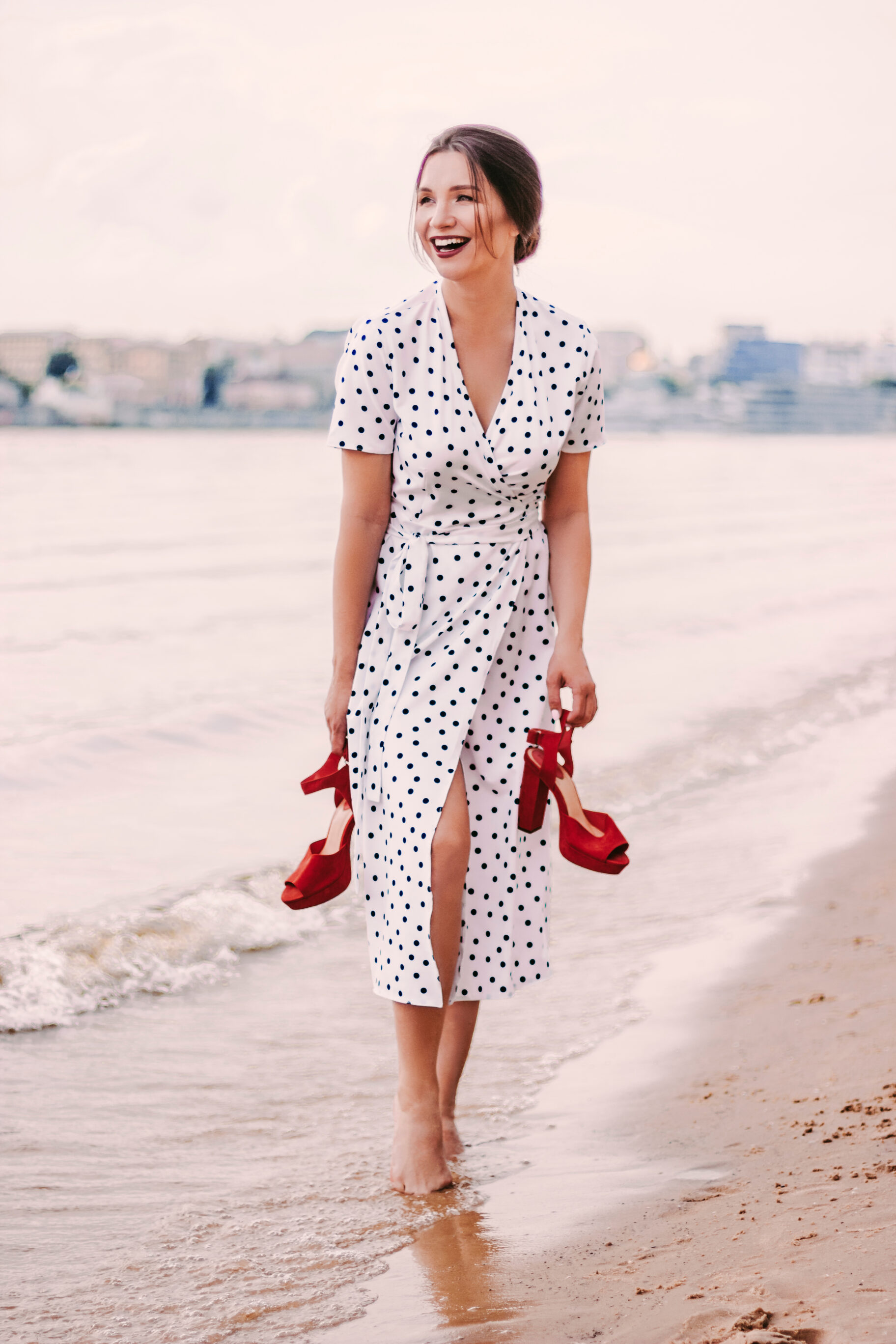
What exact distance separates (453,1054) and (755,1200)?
2.22 ft

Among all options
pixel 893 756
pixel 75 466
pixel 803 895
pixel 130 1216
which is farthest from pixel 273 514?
pixel 130 1216

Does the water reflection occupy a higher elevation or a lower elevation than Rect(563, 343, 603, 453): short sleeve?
lower

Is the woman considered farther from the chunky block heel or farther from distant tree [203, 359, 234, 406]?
distant tree [203, 359, 234, 406]

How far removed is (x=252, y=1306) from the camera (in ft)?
6.70

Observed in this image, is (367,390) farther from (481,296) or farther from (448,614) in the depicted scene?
(448,614)

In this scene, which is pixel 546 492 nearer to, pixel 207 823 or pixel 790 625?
pixel 207 823

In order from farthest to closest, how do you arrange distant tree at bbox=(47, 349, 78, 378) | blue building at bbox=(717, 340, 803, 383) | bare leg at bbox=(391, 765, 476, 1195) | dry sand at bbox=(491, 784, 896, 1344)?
blue building at bbox=(717, 340, 803, 383), distant tree at bbox=(47, 349, 78, 378), bare leg at bbox=(391, 765, 476, 1195), dry sand at bbox=(491, 784, 896, 1344)

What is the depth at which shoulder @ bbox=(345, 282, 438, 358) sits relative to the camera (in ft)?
7.80

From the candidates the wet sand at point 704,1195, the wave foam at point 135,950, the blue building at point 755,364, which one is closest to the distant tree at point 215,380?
the blue building at point 755,364

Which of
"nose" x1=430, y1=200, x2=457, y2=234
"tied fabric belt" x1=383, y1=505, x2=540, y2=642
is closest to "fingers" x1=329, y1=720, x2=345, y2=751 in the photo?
"tied fabric belt" x1=383, y1=505, x2=540, y2=642

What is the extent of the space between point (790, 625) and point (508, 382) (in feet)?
33.5

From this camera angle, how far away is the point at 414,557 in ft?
7.93

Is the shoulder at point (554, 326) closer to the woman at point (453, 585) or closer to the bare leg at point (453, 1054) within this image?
the woman at point (453, 585)

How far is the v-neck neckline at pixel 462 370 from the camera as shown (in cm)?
238
